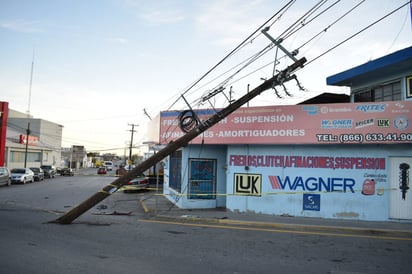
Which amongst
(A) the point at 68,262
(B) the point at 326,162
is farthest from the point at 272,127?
(A) the point at 68,262

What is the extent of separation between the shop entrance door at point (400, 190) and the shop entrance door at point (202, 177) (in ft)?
23.3

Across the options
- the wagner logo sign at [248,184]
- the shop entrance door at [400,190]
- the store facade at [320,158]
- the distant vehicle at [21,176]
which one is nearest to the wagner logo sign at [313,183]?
the store facade at [320,158]

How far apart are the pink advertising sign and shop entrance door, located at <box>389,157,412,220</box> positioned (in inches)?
37.8

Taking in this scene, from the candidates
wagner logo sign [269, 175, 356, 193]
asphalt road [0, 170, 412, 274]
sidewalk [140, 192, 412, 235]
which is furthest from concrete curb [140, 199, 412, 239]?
wagner logo sign [269, 175, 356, 193]

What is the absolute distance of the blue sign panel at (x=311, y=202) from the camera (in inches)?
492

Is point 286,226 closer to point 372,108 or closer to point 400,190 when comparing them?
point 400,190

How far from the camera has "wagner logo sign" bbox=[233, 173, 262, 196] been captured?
1321 cm

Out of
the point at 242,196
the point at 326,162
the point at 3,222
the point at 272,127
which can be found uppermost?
the point at 272,127

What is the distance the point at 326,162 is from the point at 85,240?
29.7ft

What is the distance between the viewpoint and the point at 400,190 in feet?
38.9

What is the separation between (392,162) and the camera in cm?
1200

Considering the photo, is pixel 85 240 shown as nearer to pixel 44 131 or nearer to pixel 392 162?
pixel 392 162

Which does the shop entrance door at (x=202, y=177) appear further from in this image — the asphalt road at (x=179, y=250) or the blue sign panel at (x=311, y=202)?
the blue sign panel at (x=311, y=202)

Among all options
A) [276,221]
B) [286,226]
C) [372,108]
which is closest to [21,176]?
[276,221]
